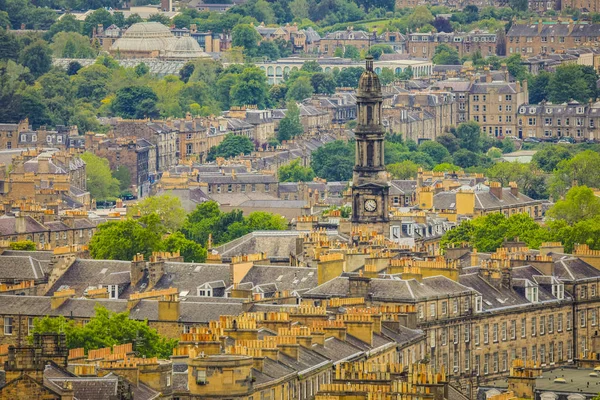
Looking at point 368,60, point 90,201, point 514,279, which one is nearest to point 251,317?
point 514,279

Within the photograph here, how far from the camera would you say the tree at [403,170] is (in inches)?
7480

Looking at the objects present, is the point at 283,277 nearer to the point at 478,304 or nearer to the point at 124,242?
the point at 478,304

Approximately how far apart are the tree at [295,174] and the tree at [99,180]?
39.1 feet

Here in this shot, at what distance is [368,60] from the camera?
470 feet

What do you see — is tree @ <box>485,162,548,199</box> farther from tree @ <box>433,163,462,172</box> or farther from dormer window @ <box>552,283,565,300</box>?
dormer window @ <box>552,283,565,300</box>

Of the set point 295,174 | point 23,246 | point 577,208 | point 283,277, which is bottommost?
point 295,174

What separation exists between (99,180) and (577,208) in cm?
4656

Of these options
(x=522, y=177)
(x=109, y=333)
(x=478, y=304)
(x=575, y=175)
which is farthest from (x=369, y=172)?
(x=522, y=177)

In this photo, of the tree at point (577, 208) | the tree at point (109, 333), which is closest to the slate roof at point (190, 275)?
the tree at point (109, 333)

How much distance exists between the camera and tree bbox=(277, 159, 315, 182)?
19112 centimetres

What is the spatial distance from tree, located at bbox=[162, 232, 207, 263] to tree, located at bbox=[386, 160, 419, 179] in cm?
6511

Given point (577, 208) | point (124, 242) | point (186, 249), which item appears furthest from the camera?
point (577, 208)

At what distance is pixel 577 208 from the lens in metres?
156

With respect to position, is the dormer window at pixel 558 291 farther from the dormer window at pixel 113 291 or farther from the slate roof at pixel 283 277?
the dormer window at pixel 113 291
